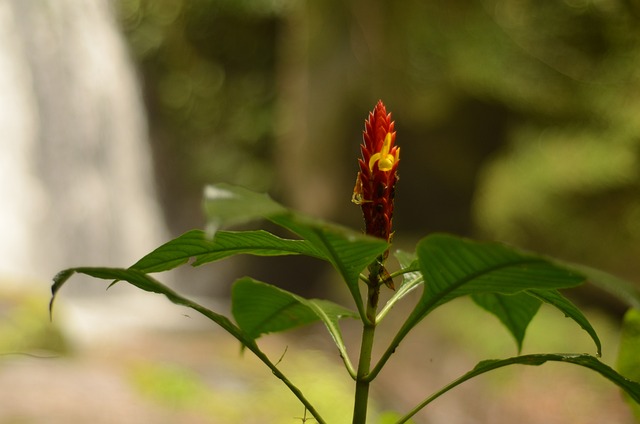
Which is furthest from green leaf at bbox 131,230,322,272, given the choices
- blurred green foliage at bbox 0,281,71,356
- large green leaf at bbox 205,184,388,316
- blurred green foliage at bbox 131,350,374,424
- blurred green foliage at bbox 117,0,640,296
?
blurred green foliage at bbox 117,0,640,296

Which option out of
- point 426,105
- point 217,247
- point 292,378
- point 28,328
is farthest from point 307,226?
point 426,105

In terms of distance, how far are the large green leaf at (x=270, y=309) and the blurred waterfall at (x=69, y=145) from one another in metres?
4.77

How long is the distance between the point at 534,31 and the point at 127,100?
14.4 ft

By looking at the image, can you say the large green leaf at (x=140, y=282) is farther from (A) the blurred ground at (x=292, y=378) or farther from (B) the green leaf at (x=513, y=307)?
(A) the blurred ground at (x=292, y=378)

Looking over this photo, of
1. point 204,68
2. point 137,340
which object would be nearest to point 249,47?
point 204,68

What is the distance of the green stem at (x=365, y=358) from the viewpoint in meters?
0.64

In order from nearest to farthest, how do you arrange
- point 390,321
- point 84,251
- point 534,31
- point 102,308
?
point 534,31 < point 390,321 < point 102,308 < point 84,251

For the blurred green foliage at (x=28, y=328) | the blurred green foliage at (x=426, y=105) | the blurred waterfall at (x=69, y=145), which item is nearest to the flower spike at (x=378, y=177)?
the blurred green foliage at (x=28, y=328)

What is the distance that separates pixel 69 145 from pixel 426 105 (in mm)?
3378

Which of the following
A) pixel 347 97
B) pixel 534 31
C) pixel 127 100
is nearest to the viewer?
pixel 534 31

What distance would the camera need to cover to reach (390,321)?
4.24m

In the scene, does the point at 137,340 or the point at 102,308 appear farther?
the point at 102,308

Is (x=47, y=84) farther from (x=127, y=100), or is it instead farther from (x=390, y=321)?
(x=390, y=321)

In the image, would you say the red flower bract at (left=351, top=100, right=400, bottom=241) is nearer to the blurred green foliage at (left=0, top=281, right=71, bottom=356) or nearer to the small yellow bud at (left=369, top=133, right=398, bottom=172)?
the small yellow bud at (left=369, top=133, right=398, bottom=172)
